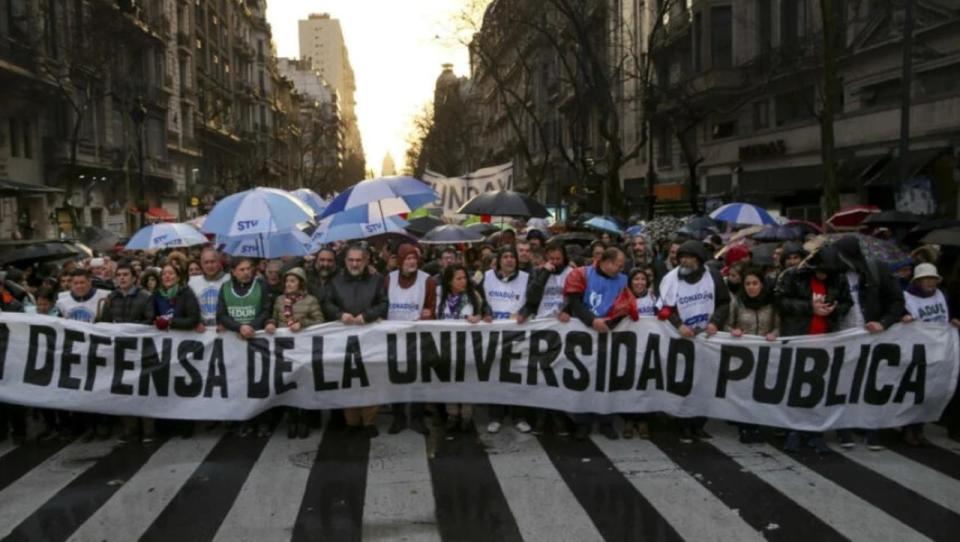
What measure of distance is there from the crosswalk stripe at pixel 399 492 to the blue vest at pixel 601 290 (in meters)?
1.93

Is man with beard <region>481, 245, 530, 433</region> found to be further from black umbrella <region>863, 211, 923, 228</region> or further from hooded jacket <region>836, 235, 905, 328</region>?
black umbrella <region>863, 211, 923, 228</region>

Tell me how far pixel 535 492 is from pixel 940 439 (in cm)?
389

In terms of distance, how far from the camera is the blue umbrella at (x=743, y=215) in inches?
567

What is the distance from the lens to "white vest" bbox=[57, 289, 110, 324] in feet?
25.7

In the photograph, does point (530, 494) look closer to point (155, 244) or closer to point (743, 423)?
point (743, 423)

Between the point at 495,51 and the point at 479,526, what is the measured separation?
28.0 meters

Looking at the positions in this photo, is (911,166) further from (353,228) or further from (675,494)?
(675,494)

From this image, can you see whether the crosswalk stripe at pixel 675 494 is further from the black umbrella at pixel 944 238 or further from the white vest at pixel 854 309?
the black umbrella at pixel 944 238

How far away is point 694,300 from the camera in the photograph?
733 cm

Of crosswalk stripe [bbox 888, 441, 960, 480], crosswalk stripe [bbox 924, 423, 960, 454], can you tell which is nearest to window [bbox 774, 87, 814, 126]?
crosswalk stripe [bbox 924, 423, 960, 454]

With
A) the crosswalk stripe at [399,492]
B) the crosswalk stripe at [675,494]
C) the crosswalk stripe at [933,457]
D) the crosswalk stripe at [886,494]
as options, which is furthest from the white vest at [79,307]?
the crosswalk stripe at [933,457]

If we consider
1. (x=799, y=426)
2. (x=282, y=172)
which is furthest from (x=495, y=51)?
(x=282, y=172)

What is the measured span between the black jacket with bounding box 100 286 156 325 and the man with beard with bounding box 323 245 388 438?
5.37 feet

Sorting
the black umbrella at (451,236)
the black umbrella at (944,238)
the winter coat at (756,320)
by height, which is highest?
the black umbrella at (451,236)
